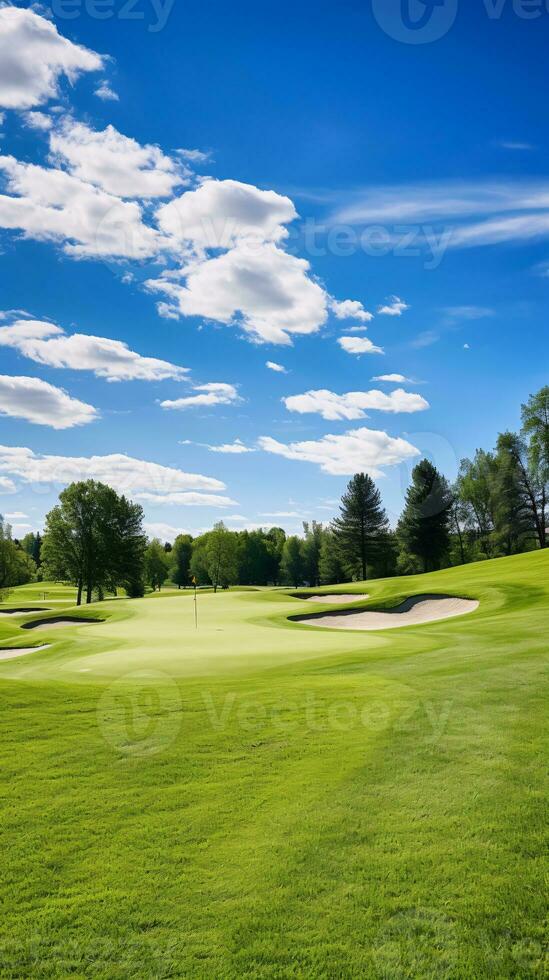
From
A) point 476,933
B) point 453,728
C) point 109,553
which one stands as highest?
point 109,553

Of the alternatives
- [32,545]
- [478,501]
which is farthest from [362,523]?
[32,545]

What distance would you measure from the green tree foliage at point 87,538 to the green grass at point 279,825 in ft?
174

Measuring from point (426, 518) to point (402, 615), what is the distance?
4152 cm

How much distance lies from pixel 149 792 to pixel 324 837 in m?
2.26

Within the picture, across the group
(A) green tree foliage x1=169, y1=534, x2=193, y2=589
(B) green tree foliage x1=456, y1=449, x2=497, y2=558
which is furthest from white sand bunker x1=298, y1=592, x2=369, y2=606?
(A) green tree foliage x1=169, y1=534, x2=193, y2=589

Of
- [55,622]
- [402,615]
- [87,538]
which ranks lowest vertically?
[402,615]

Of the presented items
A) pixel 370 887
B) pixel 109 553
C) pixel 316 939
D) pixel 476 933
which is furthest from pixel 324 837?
pixel 109 553

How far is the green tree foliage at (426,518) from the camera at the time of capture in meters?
69.5

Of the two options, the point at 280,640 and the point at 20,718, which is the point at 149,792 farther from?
the point at 280,640

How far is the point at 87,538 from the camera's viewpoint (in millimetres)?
62594

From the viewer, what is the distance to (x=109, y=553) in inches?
2517

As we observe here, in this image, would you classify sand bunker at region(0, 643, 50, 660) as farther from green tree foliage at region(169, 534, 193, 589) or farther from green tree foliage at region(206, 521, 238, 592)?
green tree foliage at region(169, 534, 193, 589)

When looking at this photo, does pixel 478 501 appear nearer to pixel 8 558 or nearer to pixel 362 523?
pixel 362 523

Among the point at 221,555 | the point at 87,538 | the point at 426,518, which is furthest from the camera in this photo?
the point at 221,555
